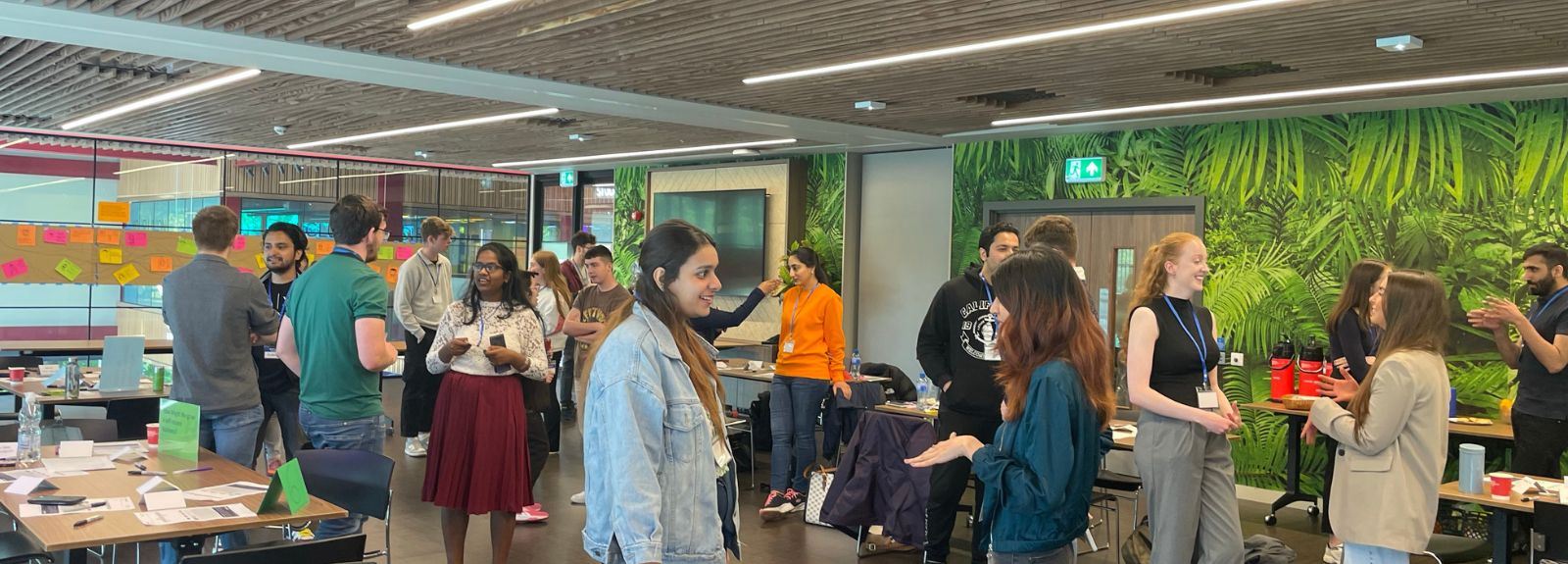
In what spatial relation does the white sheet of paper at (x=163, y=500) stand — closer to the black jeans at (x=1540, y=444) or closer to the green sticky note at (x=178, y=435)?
the green sticky note at (x=178, y=435)

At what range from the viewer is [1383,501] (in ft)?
12.5

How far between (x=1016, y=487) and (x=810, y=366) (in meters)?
3.94

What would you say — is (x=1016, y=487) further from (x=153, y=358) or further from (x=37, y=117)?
(x=37, y=117)

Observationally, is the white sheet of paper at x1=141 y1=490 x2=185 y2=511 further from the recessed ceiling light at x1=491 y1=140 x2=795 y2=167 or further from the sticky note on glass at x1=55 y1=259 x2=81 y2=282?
the sticky note on glass at x1=55 y1=259 x2=81 y2=282

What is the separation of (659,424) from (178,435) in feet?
8.66

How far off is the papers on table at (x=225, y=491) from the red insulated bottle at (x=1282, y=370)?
6.38 m

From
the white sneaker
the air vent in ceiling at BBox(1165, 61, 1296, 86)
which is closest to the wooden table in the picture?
the white sneaker

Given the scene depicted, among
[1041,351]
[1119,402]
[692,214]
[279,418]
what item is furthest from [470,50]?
[692,214]

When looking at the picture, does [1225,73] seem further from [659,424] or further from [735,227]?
[735,227]

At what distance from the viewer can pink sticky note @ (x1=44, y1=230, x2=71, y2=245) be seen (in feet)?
32.6

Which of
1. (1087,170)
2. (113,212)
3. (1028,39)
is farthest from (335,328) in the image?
(113,212)

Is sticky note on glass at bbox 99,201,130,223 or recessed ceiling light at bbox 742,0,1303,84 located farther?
sticky note on glass at bbox 99,201,130,223

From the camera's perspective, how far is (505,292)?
16.4ft

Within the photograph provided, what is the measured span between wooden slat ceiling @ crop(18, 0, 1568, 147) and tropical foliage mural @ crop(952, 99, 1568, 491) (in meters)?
1.19
